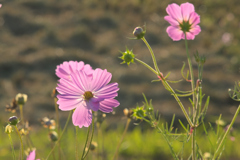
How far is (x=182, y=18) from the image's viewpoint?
865 millimetres

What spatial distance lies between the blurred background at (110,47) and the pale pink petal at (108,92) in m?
2.34

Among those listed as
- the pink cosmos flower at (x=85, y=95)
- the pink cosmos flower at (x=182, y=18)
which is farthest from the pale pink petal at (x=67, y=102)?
the pink cosmos flower at (x=182, y=18)

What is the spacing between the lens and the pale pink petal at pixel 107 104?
68cm

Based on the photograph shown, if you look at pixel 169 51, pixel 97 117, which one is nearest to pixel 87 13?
pixel 169 51

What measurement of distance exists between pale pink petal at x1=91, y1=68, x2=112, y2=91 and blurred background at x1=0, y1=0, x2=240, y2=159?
2331 mm

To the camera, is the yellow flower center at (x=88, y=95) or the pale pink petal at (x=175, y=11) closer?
the yellow flower center at (x=88, y=95)

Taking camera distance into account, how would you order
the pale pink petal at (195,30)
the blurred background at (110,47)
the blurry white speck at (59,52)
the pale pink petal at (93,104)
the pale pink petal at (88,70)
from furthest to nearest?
the blurry white speck at (59,52) → the blurred background at (110,47) → the pale pink petal at (195,30) → the pale pink petal at (88,70) → the pale pink petal at (93,104)

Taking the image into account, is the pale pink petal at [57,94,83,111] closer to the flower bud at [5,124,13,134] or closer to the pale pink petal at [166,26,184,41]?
the flower bud at [5,124,13,134]

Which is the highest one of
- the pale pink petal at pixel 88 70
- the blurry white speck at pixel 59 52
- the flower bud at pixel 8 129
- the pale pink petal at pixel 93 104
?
the blurry white speck at pixel 59 52

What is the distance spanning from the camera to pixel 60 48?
521 cm

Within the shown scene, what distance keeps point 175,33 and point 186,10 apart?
0.21 ft

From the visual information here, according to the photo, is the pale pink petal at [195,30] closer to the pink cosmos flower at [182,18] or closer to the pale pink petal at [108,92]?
the pink cosmos flower at [182,18]

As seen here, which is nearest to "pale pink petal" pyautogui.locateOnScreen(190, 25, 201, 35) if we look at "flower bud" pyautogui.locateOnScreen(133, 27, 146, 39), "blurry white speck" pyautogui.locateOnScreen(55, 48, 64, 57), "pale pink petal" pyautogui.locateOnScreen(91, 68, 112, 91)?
"flower bud" pyautogui.locateOnScreen(133, 27, 146, 39)

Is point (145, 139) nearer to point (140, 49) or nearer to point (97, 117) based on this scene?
point (97, 117)
